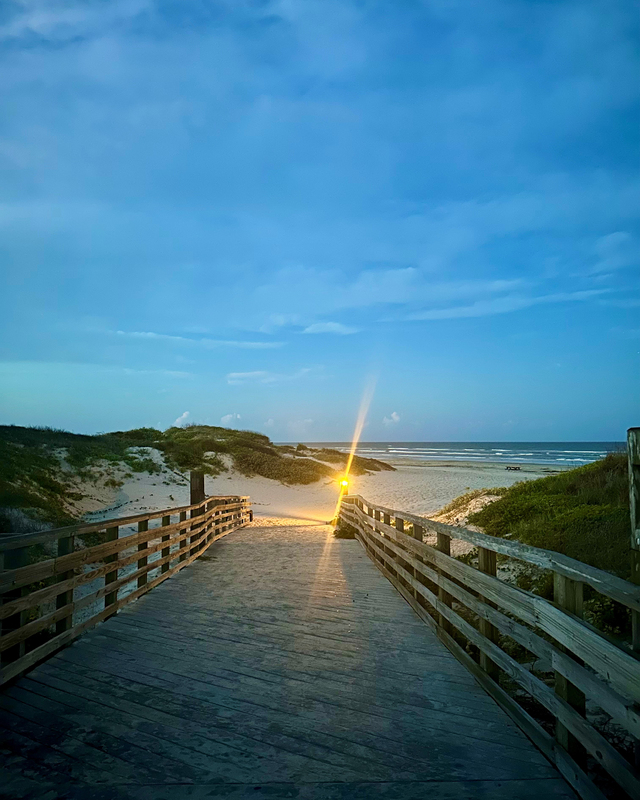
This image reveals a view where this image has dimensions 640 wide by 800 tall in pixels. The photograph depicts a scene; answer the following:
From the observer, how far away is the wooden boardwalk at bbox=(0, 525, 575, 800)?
9.97ft

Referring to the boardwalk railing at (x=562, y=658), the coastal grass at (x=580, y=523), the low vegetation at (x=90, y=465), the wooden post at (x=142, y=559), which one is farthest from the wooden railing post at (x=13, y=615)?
the low vegetation at (x=90, y=465)

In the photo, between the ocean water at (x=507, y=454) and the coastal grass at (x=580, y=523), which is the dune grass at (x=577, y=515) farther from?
the ocean water at (x=507, y=454)

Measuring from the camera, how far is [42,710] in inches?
153

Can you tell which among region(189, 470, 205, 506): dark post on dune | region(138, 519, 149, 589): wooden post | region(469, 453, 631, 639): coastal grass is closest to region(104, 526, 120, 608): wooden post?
region(138, 519, 149, 589): wooden post

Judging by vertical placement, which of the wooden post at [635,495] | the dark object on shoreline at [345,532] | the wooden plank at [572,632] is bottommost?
the dark object on shoreline at [345,532]

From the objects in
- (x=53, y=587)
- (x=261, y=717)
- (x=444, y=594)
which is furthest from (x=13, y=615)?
(x=444, y=594)

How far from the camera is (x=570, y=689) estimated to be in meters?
3.02

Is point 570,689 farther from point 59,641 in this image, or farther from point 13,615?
point 59,641

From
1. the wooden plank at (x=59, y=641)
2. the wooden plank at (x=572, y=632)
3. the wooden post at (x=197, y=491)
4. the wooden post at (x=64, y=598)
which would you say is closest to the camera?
the wooden plank at (x=572, y=632)

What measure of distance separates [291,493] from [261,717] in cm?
2814

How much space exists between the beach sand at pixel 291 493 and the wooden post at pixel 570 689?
17.2 metres

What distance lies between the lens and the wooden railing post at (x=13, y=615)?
14.5 feet

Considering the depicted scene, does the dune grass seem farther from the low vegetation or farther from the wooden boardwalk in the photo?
the low vegetation

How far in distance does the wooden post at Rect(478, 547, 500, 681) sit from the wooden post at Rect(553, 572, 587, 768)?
44.7 inches
